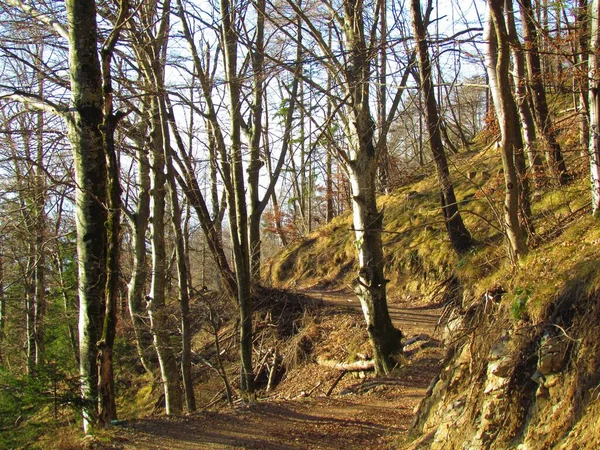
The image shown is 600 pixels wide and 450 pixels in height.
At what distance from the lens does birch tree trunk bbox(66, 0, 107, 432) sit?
612cm

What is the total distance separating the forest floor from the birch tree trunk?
1.13m

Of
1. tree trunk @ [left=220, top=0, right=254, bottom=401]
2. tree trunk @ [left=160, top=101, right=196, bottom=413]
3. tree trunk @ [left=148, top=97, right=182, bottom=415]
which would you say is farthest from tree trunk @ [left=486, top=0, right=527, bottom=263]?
tree trunk @ [left=148, top=97, right=182, bottom=415]

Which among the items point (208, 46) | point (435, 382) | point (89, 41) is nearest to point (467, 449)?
point (435, 382)

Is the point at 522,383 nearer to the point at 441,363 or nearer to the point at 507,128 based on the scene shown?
the point at 441,363

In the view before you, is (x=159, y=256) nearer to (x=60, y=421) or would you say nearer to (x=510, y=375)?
(x=60, y=421)

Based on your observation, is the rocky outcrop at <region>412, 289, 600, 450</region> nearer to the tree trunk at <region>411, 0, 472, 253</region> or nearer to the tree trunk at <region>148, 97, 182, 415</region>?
the tree trunk at <region>411, 0, 472, 253</region>

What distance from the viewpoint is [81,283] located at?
6.19 m

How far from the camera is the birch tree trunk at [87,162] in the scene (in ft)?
20.1

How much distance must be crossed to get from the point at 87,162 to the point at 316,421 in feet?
14.3

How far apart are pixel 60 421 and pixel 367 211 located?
512 cm

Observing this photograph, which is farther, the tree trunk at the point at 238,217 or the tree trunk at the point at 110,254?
the tree trunk at the point at 238,217

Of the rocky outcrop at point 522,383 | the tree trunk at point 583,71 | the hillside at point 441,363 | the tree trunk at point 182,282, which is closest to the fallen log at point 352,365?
the hillside at point 441,363

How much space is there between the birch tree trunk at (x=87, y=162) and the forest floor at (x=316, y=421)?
1.13 meters

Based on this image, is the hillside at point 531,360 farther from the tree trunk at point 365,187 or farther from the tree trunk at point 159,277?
the tree trunk at point 159,277
